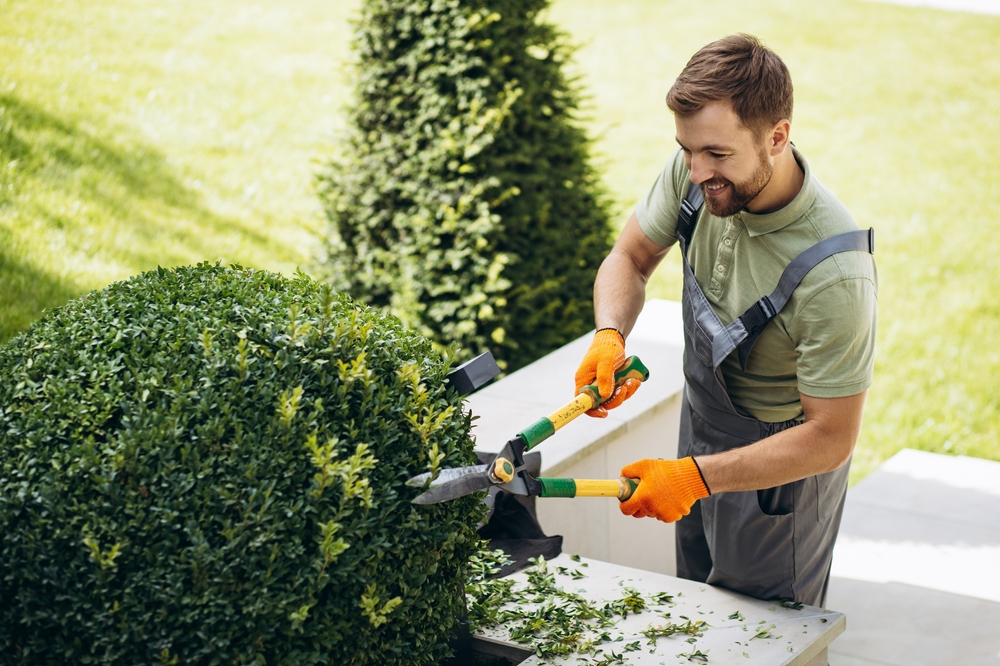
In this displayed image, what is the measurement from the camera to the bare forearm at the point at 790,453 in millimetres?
2316

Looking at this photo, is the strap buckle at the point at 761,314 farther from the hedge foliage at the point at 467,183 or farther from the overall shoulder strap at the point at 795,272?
the hedge foliage at the point at 467,183

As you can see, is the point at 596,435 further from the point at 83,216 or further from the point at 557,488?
the point at 83,216

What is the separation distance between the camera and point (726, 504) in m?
2.71

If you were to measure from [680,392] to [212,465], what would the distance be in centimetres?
247

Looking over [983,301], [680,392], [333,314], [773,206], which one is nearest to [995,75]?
[983,301]

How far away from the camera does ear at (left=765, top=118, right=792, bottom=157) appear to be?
2.37 metres

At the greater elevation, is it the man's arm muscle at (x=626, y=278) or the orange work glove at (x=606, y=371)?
the man's arm muscle at (x=626, y=278)

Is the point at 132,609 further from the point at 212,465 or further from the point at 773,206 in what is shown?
the point at 773,206

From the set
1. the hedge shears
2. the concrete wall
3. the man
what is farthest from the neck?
the concrete wall

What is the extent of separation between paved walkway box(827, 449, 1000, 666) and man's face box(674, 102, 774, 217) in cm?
197

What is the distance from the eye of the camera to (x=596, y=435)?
→ 11.1ft

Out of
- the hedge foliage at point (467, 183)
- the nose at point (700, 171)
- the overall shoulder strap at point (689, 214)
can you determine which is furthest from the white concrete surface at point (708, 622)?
the hedge foliage at point (467, 183)

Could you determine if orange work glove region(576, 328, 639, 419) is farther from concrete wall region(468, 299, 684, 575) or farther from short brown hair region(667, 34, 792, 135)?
short brown hair region(667, 34, 792, 135)

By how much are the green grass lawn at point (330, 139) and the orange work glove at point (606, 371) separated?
8.18 feet
